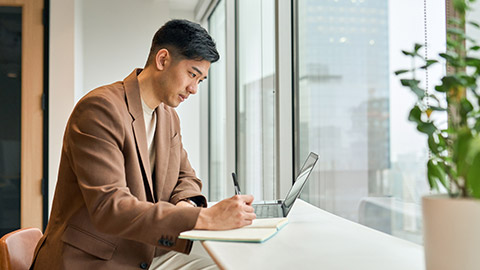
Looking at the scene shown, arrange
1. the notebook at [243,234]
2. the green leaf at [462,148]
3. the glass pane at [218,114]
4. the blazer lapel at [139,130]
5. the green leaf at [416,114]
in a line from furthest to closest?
the glass pane at [218,114]
the blazer lapel at [139,130]
the notebook at [243,234]
the green leaf at [416,114]
the green leaf at [462,148]

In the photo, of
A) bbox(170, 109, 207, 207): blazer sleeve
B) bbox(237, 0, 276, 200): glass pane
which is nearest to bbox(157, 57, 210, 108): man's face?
bbox(170, 109, 207, 207): blazer sleeve

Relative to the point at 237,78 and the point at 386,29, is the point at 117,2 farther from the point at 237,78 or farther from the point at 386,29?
the point at 386,29

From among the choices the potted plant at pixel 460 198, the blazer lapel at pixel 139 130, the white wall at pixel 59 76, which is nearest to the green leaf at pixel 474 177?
the potted plant at pixel 460 198

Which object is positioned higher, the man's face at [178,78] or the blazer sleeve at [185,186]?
the man's face at [178,78]

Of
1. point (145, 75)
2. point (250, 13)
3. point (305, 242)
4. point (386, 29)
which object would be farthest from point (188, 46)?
point (250, 13)

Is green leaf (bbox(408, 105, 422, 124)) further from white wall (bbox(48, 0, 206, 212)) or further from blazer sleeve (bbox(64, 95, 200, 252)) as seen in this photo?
white wall (bbox(48, 0, 206, 212))

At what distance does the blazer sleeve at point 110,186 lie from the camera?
1.08 metres

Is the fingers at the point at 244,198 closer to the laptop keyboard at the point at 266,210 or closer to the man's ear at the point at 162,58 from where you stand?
the laptop keyboard at the point at 266,210

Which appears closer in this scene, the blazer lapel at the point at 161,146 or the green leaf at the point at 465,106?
the green leaf at the point at 465,106

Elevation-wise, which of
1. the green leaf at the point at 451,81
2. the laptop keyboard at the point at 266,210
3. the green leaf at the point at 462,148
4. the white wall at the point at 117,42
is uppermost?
the white wall at the point at 117,42

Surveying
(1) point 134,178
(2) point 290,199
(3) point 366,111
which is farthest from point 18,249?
(3) point 366,111

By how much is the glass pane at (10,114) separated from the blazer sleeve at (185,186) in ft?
6.74

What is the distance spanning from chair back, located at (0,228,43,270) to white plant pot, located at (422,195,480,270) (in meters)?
1.16

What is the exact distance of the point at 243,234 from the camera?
103cm
